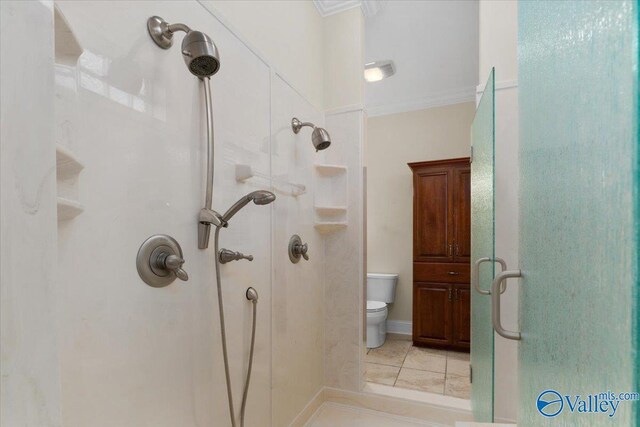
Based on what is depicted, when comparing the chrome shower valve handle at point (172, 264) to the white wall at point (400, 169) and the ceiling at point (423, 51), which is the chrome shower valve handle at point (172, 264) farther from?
the white wall at point (400, 169)

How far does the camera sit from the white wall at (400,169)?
129 inches

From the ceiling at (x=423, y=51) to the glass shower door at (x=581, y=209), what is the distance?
173 cm

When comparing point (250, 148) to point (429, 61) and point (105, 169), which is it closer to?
point (105, 169)

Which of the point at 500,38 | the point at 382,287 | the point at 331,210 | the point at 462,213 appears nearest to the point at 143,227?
the point at 331,210

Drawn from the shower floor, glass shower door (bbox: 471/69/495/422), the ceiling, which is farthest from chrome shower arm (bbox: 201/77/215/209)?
the ceiling

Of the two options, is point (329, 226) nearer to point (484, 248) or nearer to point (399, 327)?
point (484, 248)

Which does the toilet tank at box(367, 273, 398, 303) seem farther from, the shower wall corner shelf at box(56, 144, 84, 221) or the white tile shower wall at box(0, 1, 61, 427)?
the white tile shower wall at box(0, 1, 61, 427)

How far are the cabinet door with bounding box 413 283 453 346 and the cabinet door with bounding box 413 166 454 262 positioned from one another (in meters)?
0.28

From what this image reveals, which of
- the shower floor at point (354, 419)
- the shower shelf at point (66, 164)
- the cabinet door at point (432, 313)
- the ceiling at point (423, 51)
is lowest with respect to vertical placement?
the shower floor at point (354, 419)

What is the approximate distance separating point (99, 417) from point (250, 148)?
1.03 m

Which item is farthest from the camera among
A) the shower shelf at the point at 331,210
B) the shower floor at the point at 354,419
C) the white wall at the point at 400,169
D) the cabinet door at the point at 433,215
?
the white wall at the point at 400,169

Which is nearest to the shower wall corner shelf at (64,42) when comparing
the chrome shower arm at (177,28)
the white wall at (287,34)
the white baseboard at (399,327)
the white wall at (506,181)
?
Answer: the chrome shower arm at (177,28)

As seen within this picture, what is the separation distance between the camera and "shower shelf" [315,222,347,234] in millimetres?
2025

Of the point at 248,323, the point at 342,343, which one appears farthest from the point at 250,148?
the point at 342,343
